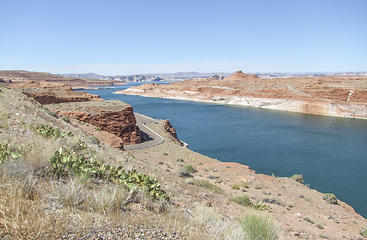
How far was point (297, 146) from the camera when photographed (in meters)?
29.5

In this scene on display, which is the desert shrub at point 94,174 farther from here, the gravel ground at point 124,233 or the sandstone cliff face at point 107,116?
the sandstone cliff face at point 107,116

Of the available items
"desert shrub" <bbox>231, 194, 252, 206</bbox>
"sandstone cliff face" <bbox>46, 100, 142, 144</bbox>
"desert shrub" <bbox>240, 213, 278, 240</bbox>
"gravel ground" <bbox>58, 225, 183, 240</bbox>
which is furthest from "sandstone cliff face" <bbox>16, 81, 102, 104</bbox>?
"desert shrub" <bbox>240, 213, 278, 240</bbox>

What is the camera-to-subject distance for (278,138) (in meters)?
33.1

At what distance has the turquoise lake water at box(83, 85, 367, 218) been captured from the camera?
19469 mm

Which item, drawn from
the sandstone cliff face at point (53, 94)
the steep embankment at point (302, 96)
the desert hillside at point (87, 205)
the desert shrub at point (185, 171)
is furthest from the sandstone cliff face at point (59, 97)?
the steep embankment at point (302, 96)

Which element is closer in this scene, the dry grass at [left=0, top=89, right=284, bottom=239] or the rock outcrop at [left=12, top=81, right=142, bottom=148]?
the dry grass at [left=0, top=89, right=284, bottom=239]

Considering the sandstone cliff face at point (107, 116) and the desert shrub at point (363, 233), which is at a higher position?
the sandstone cliff face at point (107, 116)

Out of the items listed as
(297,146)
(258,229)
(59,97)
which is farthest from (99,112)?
(297,146)

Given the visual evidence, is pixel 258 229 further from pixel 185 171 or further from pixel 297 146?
pixel 297 146

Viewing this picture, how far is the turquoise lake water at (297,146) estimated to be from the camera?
1947cm

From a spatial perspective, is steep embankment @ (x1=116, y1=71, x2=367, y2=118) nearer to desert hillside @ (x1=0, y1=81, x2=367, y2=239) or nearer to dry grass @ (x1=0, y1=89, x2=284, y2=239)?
desert hillside @ (x1=0, y1=81, x2=367, y2=239)

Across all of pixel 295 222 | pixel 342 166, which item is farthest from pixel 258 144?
pixel 295 222

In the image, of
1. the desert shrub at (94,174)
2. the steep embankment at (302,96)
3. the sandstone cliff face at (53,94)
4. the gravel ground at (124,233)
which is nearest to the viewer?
the gravel ground at (124,233)

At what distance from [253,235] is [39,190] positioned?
3.38 m
